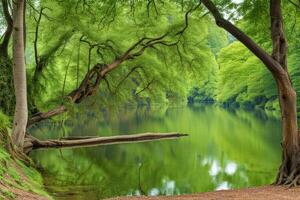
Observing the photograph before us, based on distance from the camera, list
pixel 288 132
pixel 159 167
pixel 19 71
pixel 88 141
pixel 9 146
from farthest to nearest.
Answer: pixel 88 141 < pixel 159 167 < pixel 19 71 < pixel 9 146 < pixel 288 132

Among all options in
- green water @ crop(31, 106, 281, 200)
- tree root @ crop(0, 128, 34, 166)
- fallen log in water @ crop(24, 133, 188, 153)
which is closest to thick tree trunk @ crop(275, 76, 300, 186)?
green water @ crop(31, 106, 281, 200)

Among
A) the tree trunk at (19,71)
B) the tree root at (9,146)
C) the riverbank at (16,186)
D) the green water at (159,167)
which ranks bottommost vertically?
the green water at (159,167)

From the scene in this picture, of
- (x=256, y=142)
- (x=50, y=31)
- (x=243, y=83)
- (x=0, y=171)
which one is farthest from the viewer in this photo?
(x=243, y=83)

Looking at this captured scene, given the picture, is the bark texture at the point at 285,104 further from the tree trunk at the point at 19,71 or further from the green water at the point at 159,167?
the tree trunk at the point at 19,71

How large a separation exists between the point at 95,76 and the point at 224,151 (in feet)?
26.1

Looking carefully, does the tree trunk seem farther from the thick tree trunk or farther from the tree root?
the thick tree trunk

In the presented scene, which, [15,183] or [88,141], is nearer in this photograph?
[15,183]

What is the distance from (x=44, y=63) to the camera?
23.5 metres

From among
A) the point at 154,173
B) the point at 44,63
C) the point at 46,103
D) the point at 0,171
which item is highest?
the point at 44,63

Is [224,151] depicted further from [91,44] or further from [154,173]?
[91,44]

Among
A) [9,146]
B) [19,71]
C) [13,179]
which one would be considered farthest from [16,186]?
[19,71]

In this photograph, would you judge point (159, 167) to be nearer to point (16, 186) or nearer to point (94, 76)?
point (94, 76)

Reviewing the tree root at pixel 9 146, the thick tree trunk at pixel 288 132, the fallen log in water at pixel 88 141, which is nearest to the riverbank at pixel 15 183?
the tree root at pixel 9 146

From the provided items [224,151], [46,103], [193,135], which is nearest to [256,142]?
[224,151]
